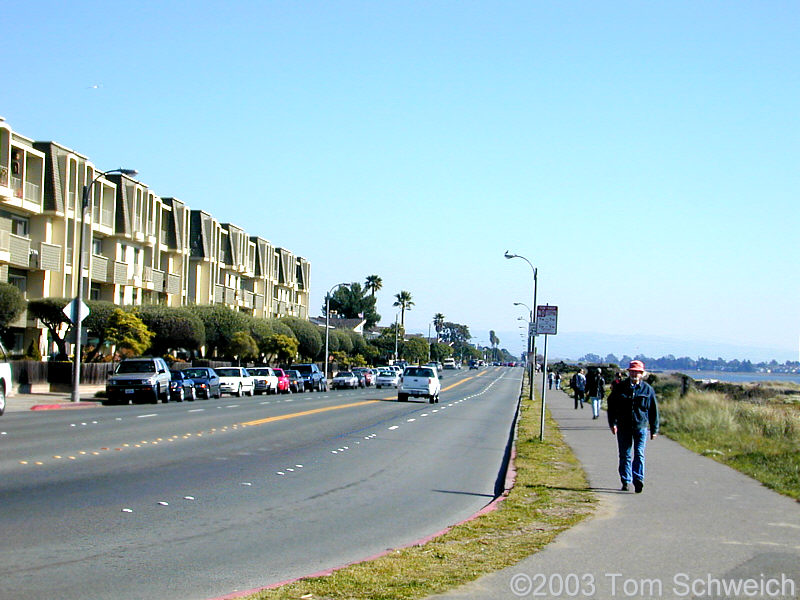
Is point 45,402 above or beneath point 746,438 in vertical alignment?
beneath

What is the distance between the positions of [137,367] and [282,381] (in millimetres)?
18225

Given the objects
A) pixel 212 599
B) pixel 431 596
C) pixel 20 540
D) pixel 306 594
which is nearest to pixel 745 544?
pixel 431 596

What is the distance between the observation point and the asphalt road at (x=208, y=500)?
8.34 metres

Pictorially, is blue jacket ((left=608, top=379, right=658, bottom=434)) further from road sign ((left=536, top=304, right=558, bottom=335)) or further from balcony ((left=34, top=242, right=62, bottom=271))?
balcony ((left=34, top=242, right=62, bottom=271))

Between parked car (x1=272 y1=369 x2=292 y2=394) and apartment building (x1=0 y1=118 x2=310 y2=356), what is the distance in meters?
11.6

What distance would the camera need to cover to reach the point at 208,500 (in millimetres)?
12375

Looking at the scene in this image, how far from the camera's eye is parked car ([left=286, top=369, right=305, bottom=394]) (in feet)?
189

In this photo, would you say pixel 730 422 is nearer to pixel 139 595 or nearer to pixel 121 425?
pixel 121 425

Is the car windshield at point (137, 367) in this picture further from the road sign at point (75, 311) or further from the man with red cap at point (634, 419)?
the man with red cap at point (634, 419)

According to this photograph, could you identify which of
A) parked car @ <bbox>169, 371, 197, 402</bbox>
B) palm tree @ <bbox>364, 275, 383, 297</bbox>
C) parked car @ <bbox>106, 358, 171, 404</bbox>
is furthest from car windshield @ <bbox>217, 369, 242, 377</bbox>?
palm tree @ <bbox>364, 275, 383, 297</bbox>

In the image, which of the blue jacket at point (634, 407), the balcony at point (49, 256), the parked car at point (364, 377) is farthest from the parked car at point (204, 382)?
the blue jacket at point (634, 407)

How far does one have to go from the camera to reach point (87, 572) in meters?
8.21
